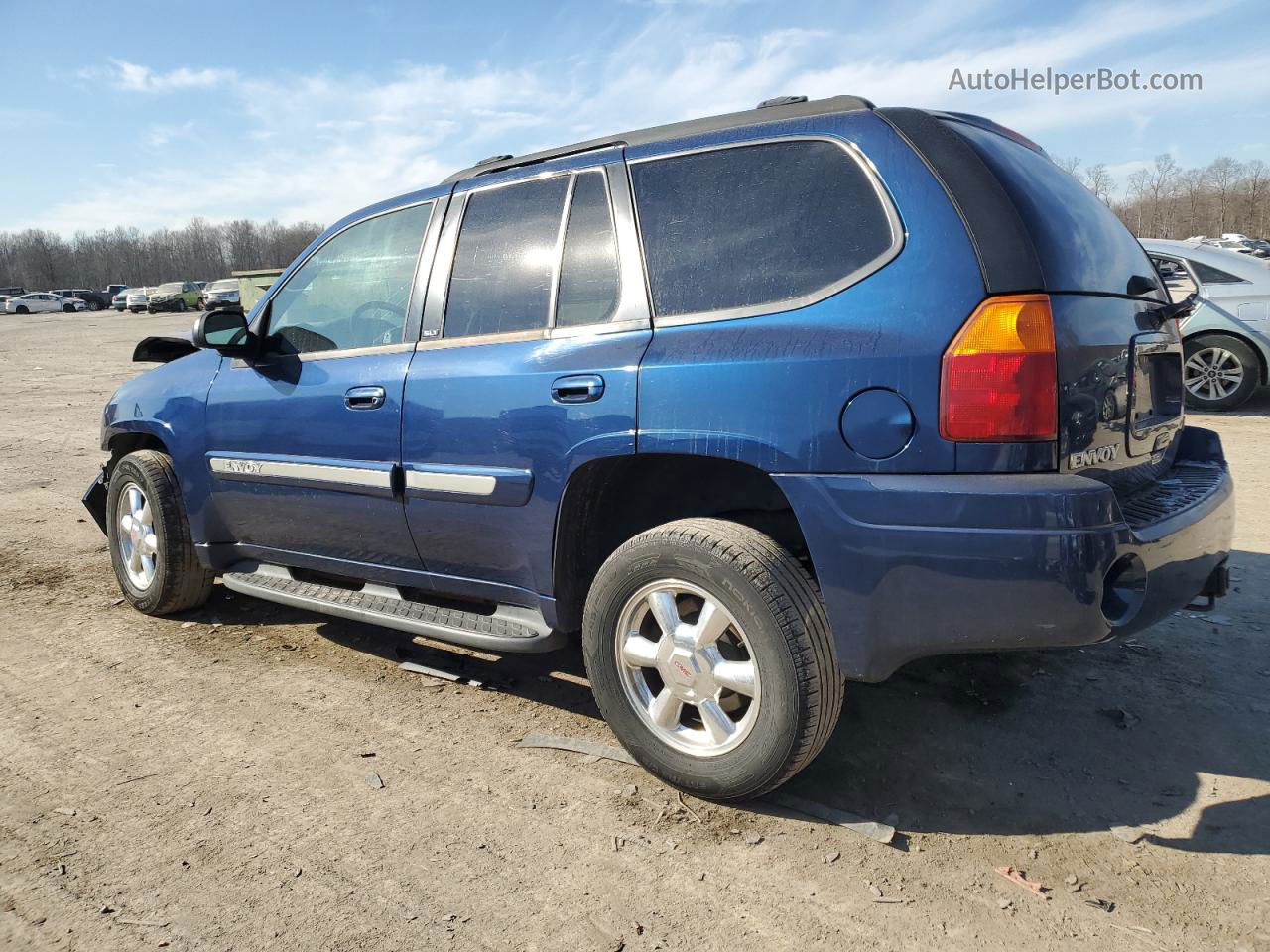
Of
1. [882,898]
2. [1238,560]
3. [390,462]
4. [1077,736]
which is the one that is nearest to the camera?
[882,898]

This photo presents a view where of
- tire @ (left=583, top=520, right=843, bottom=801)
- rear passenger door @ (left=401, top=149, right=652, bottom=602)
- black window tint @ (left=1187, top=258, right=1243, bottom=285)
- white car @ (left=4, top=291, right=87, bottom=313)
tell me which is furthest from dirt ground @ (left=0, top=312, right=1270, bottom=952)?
white car @ (left=4, top=291, right=87, bottom=313)

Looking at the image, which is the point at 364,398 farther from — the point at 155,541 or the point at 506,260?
the point at 155,541

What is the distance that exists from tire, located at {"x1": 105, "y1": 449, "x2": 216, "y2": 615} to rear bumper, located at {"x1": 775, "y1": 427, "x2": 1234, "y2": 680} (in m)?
3.14

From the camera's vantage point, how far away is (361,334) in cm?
361

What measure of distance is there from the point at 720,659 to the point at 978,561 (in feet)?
2.59

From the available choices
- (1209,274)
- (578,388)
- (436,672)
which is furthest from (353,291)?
(1209,274)

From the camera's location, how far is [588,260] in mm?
2990

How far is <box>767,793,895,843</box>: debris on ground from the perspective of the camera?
2.50 metres

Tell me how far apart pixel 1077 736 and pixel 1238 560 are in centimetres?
229

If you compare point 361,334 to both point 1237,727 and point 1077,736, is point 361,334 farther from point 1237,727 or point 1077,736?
point 1237,727

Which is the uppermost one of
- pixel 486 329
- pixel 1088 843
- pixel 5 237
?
pixel 5 237

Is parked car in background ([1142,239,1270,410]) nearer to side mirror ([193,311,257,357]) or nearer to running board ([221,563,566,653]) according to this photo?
running board ([221,563,566,653])

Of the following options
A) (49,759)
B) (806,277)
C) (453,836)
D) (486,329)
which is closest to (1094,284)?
(806,277)

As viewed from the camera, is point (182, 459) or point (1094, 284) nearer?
point (1094, 284)
